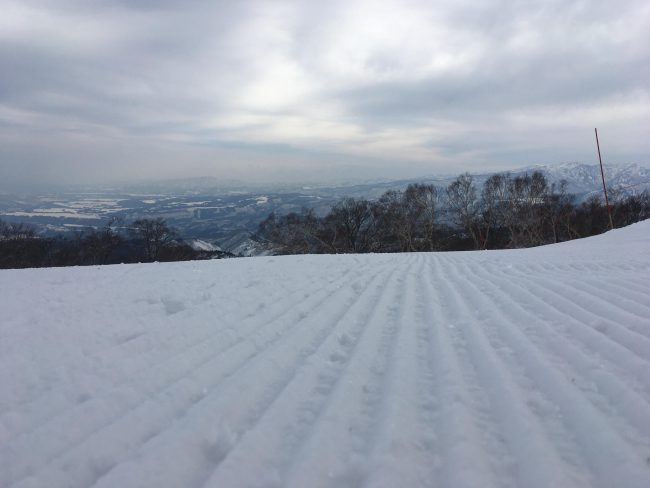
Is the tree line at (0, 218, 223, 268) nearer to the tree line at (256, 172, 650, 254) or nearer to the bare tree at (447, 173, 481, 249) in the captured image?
the tree line at (256, 172, 650, 254)

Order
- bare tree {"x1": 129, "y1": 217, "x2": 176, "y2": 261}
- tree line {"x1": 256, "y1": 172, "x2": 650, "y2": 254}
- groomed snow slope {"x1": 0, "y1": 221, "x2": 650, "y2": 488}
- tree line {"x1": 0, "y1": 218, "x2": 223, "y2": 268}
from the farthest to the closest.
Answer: tree line {"x1": 256, "y1": 172, "x2": 650, "y2": 254}
bare tree {"x1": 129, "y1": 217, "x2": 176, "y2": 261}
tree line {"x1": 0, "y1": 218, "x2": 223, "y2": 268}
groomed snow slope {"x1": 0, "y1": 221, "x2": 650, "y2": 488}

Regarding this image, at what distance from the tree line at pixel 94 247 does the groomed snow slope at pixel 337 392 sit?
22.2m

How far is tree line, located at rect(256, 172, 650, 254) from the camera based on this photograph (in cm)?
3083

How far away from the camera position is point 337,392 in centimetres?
220

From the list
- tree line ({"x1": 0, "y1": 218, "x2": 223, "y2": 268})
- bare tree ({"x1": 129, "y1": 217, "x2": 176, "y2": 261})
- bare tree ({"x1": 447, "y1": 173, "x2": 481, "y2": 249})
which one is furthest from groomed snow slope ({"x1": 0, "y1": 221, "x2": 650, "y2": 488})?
bare tree ({"x1": 447, "y1": 173, "x2": 481, "y2": 249})

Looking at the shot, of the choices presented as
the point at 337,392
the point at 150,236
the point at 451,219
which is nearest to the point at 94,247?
the point at 150,236

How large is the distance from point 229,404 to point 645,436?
6.94 ft

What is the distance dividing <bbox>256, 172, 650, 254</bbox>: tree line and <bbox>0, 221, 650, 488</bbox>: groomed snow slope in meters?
26.2

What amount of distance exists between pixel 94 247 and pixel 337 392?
2875cm

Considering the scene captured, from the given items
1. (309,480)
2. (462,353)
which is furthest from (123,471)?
(462,353)

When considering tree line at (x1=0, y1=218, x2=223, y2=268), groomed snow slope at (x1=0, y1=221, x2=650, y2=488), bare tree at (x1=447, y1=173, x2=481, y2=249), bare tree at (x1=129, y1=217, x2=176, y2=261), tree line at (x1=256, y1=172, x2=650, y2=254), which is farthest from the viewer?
bare tree at (x1=447, y1=173, x2=481, y2=249)

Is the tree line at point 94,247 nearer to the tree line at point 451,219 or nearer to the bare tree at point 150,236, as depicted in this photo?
the bare tree at point 150,236

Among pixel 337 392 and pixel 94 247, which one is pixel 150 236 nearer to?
pixel 94 247

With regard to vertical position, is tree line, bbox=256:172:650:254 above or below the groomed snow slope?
above
